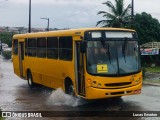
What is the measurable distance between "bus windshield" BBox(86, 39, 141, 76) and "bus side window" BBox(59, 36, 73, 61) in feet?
5.02

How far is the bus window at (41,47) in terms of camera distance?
18.2m

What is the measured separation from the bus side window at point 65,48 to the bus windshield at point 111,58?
5.02 feet

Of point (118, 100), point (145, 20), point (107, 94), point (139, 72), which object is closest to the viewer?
point (107, 94)

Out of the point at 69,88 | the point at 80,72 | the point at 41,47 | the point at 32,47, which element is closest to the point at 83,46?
the point at 80,72

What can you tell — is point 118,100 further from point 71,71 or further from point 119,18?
point 119,18

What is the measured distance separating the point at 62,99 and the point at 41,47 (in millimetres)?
3859

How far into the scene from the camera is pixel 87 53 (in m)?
13.5

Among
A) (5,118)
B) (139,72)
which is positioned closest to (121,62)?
(139,72)

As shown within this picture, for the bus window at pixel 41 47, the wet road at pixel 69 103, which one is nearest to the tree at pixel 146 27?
the bus window at pixel 41 47

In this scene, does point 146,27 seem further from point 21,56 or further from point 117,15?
point 21,56

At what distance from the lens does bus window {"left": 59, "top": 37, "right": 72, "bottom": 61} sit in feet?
49.3

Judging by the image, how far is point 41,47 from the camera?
18.6 metres

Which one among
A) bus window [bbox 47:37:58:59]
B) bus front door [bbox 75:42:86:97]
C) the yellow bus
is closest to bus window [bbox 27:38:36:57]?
bus window [bbox 47:37:58:59]

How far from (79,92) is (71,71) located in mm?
1025
